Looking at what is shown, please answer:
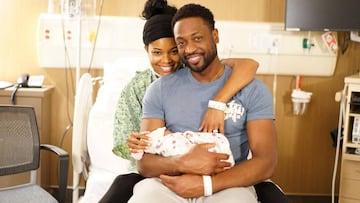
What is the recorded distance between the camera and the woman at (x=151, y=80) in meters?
1.68

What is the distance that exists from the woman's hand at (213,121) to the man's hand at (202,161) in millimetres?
84

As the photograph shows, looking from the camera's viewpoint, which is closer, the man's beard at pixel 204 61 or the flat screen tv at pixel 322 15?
the man's beard at pixel 204 61

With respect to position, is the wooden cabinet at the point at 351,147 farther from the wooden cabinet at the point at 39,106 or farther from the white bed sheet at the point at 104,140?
the wooden cabinet at the point at 39,106

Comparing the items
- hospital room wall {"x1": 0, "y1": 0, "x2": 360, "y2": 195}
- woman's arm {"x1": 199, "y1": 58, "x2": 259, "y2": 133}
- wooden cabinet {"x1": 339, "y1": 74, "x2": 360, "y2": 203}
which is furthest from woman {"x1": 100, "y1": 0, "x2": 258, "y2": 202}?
hospital room wall {"x1": 0, "y1": 0, "x2": 360, "y2": 195}

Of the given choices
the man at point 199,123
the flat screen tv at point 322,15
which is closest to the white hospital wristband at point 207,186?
the man at point 199,123

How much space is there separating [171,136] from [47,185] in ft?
5.81

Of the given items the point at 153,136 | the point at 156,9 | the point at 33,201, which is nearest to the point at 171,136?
the point at 153,136

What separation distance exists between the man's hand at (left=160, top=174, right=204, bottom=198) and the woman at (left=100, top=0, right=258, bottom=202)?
0.18 metres

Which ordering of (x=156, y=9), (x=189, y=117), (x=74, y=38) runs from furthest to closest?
(x=74, y=38) → (x=156, y=9) → (x=189, y=117)

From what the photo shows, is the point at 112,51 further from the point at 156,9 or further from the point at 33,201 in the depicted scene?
the point at 33,201

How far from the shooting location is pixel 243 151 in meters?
1.81

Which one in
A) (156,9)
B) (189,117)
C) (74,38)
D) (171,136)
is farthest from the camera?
(74,38)

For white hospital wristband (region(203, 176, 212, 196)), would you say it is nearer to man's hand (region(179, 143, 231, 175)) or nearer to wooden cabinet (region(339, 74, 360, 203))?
man's hand (region(179, 143, 231, 175))

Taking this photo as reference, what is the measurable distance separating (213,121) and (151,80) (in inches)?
21.3
